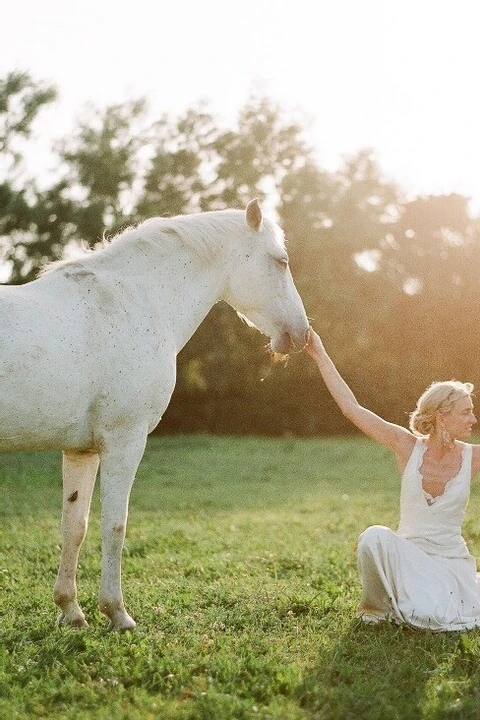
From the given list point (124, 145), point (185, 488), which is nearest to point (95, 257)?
point (185, 488)

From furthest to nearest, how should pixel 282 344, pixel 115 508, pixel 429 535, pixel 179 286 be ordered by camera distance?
1. pixel 282 344
2. pixel 179 286
3. pixel 429 535
4. pixel 115 508

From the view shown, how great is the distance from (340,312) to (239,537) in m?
19.1

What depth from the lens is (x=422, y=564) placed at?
17.4ft

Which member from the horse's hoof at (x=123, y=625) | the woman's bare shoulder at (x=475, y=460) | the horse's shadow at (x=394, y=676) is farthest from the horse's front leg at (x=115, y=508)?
the woman's bare shoulder at (x=475, y=460)

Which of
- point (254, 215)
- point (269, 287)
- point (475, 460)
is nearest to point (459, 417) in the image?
point (475, 460)

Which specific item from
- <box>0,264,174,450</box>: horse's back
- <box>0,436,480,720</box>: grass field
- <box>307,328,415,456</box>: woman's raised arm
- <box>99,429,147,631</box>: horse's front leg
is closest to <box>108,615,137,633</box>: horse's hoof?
<box>99,429,147,631</box>: horse's front leg

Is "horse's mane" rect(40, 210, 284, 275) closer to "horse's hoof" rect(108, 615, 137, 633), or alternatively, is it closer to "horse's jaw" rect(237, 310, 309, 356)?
"horse's jaw" rect(237, 310, 309, 356)

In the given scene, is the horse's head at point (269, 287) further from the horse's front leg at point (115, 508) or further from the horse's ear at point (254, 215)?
the horse's front leg at point (115, 508)

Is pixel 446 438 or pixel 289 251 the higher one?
pixel 289 251

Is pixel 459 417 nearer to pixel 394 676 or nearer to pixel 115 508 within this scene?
pixel 394 676

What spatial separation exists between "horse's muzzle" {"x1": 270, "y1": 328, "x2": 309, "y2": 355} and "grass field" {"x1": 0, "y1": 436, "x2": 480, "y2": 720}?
1.77 metres

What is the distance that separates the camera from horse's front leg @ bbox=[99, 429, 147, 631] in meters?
5.17

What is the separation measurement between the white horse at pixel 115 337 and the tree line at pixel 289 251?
Result: 2036cm

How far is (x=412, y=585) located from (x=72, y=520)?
7.23 feet
